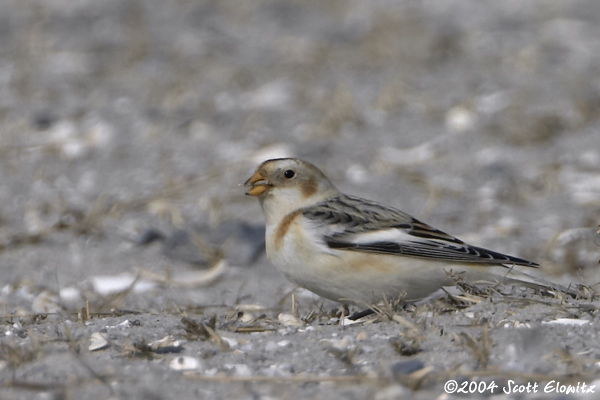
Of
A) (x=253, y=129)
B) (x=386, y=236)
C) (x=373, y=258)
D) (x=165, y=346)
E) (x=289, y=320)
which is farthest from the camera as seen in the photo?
(x=253, y=129)

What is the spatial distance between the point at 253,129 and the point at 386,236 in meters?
3.68

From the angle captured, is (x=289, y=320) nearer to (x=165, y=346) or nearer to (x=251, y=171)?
(x=165, y=346)

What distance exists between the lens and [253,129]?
729 cm

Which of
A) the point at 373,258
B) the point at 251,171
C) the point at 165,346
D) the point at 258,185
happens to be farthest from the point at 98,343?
the point at 251,171

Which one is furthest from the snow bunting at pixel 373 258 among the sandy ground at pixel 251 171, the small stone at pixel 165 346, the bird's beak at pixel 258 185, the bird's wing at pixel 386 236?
the small stone at pixel 165 346

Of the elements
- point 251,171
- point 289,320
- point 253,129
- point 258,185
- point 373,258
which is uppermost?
point 253,129

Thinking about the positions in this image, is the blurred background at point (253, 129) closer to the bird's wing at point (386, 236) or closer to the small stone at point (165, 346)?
the bird's wing at point (386, 236)

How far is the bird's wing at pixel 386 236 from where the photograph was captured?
3.62 m

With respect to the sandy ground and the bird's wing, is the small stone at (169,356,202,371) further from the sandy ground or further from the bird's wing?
the bird's wing

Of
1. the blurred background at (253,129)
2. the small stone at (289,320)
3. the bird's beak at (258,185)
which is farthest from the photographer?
the blurred background at (253,129)

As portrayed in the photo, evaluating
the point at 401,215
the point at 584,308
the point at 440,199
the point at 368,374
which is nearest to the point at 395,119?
the point at 440,199

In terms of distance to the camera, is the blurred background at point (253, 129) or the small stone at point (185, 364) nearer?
the small stone at point (185, 364)

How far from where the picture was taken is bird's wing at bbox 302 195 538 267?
3.62 meters

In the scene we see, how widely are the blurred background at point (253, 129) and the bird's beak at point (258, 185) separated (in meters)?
0.56
